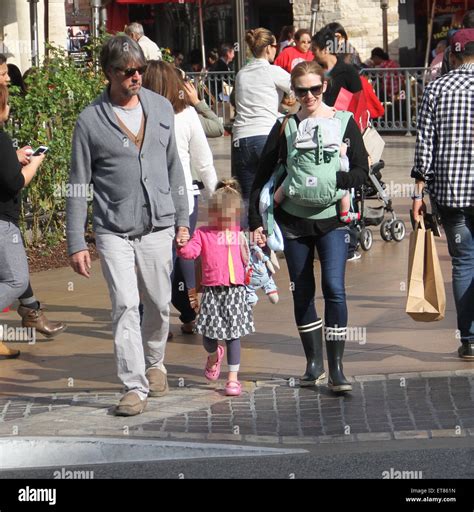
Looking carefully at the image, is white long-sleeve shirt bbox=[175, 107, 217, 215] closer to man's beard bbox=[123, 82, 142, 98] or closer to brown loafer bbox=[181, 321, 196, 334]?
brown loafer bbox=[181, 321, 196, 334]

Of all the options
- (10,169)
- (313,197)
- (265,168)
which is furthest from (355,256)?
(10,169)

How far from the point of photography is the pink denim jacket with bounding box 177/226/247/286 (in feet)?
27.1

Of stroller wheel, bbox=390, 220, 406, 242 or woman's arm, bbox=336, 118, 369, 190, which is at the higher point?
woman's arm, bbox=336, 118, 369, 190

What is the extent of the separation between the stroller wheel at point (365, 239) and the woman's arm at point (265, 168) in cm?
489

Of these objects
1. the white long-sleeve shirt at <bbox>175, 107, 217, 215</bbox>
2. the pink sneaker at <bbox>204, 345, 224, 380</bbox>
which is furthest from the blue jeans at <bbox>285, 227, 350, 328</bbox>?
the white long-sleeve shirt at <bbox>175, 107, 217, 215</bbox>

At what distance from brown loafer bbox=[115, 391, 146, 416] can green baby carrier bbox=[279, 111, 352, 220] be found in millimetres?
1447

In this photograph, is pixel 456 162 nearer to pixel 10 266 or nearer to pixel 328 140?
pixel 328 140

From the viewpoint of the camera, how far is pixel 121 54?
7.38 meters

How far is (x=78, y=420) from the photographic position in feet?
24.5

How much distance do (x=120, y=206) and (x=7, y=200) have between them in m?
1.06

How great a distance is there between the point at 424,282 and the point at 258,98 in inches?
145

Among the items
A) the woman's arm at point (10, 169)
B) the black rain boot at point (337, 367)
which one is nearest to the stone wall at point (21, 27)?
the woman's arm at point (10, 169)
